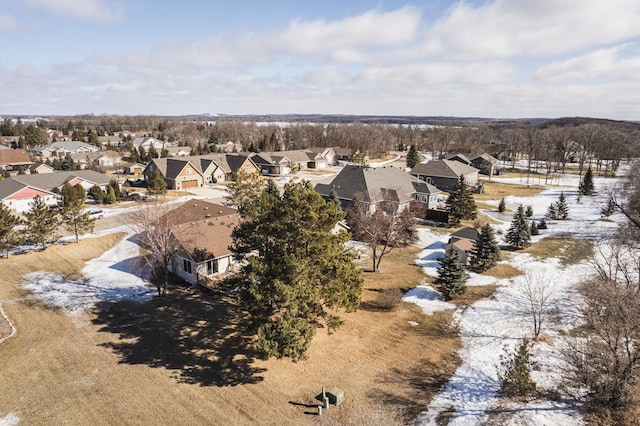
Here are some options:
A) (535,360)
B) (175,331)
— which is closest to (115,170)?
(175,331)

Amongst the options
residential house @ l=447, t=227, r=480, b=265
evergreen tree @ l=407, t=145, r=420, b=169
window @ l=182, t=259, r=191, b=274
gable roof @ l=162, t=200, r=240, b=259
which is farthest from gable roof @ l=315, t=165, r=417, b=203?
evergreen tree @ l=407, t=145, r=420, b=169

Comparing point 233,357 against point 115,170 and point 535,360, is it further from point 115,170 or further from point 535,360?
point 115,170

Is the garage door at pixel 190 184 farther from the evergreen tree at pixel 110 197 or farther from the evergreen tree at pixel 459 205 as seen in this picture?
the evergreen tree at pixel 459 205

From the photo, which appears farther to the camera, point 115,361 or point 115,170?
point 115,170

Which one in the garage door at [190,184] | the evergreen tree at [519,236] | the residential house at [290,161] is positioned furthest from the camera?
the residential house at [290,161]

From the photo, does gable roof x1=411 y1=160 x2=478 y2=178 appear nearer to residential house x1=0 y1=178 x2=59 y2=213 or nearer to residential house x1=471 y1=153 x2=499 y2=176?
residential house x1=471 y1=153 x2=499 y2=176

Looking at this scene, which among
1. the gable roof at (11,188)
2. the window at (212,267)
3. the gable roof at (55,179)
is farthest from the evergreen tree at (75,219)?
the gable roof at (55,179)
